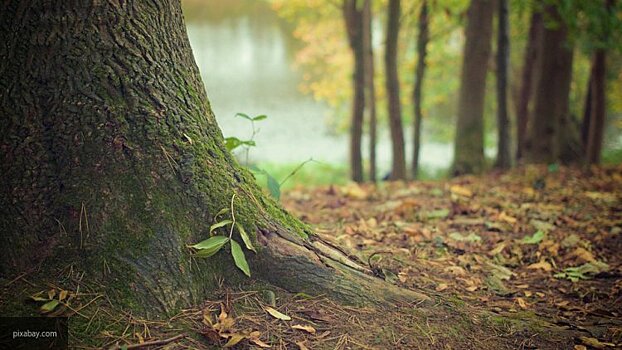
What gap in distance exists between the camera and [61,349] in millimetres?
2186

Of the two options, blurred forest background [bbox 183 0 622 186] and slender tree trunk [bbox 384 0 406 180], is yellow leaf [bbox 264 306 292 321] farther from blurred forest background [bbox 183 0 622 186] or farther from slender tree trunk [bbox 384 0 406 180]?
slender tree trunk [bbox 384 0 406 180]

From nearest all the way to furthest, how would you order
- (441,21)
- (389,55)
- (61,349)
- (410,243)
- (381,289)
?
1. (61,349)
2. (381,289)
3. (410,243)
4. (389,55)
5. (441,21)

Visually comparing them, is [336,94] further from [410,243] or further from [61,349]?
[61,349]

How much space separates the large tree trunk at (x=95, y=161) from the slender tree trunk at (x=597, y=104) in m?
9.45

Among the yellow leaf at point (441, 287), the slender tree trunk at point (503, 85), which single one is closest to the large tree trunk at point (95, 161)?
the yellow leaf at point (441, 287)

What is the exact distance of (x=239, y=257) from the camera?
2541 mm

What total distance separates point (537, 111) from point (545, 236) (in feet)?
19.0

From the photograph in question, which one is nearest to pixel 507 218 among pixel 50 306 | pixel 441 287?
pixel 441 287

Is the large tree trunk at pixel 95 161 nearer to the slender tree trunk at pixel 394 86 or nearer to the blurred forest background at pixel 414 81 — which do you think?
the blurred forest background at pixel 414 81

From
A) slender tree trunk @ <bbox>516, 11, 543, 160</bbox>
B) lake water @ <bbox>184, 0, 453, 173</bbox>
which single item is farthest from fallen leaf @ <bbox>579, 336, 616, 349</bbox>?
lake water @ <bbox>184, 0, 453, 173</bbox>

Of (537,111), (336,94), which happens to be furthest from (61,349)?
(336,94)

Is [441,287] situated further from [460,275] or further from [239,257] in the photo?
[239,257]

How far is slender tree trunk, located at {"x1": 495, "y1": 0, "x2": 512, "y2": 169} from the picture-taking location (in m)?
7.97

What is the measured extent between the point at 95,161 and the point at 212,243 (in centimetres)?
57
